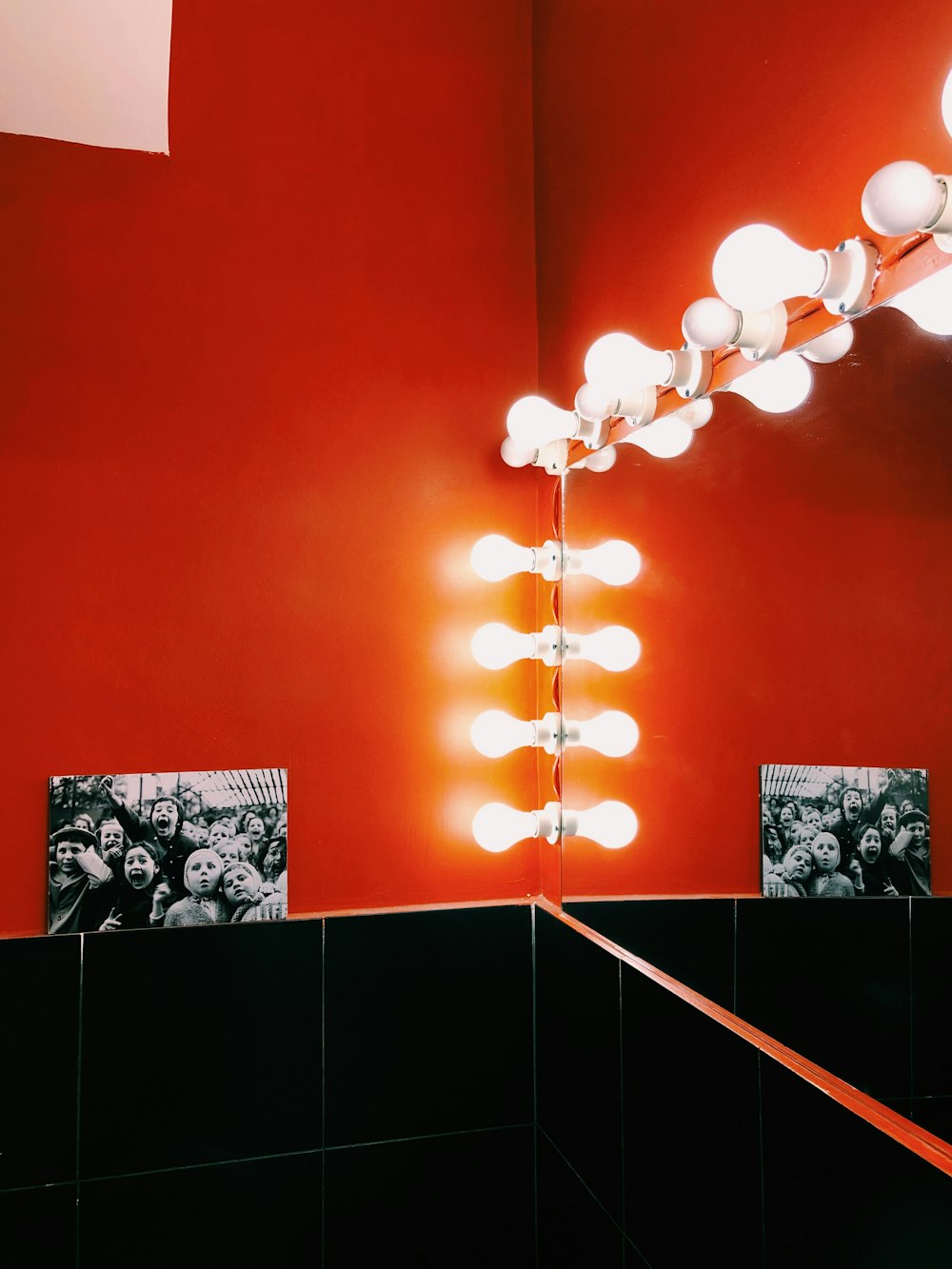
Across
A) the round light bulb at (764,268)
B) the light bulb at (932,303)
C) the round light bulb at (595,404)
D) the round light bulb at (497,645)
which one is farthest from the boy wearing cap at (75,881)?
the light bulb at (932,303)

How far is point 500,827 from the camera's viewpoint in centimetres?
170

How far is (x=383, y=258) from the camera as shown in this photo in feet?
5.85

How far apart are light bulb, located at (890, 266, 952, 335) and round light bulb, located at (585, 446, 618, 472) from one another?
669mm

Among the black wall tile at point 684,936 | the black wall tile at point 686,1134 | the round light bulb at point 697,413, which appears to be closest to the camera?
the black wall tile at point 686,1134

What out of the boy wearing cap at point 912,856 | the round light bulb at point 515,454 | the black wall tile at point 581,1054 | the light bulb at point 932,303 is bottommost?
the black wall tile at point 581,1054

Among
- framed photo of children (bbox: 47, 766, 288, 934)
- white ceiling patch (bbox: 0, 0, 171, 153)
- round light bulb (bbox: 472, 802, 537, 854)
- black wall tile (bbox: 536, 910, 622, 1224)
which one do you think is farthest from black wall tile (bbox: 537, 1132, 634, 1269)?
white ceiling patch (bbox: 0, 0, 171, 153)

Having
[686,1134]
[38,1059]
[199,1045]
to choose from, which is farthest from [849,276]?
[38,1059]

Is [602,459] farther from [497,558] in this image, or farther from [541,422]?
[497,558]

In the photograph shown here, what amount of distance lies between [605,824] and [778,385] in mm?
752

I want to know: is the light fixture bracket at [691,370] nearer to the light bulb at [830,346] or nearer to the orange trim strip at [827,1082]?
the light bulb at [830,346]

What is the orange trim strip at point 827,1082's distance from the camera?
82 cm

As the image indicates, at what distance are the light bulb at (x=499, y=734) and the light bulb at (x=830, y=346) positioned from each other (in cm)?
87

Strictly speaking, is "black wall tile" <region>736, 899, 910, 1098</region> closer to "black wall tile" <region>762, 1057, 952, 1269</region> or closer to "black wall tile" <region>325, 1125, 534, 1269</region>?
"black wall tile" <region>762, 1057, 952, 1269</region>

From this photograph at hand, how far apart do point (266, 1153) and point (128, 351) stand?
4.57 ft
